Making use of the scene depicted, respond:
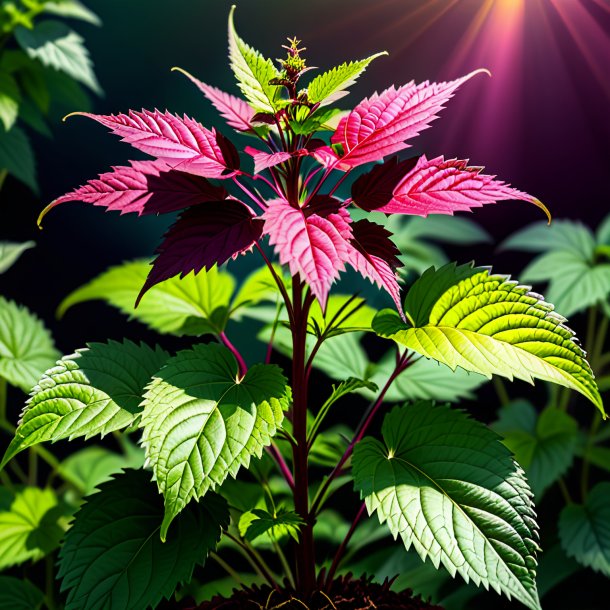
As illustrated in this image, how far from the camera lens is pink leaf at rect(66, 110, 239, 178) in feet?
2.05

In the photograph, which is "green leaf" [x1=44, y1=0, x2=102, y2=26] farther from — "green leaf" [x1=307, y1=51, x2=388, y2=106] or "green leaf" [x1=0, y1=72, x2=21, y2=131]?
"green leaf" [x1=307, y1=51, x2=388, y2=106]

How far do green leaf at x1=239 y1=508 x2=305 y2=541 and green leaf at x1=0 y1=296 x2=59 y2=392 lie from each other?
495 millimetres

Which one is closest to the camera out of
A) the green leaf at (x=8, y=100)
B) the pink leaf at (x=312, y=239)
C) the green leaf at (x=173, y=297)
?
the pink leaf at (x=312, y=239)

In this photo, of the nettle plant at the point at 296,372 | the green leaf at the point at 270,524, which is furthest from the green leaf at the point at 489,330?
the green leaf at the point at 270,524

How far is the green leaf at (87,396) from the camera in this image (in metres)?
0.66

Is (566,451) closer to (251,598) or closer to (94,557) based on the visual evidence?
(251,598)

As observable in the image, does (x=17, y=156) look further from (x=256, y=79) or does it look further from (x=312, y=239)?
(x=312, y=239)

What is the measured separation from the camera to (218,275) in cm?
92

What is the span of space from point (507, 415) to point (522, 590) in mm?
703

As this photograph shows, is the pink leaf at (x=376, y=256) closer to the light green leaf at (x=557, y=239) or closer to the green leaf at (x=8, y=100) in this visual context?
the light green leaf at (x=557, y=239)

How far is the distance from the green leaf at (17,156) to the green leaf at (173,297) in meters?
0.47

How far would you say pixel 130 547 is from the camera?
69cm

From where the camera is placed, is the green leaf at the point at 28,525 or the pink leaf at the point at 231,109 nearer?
the pink leaf at the point at 231,109

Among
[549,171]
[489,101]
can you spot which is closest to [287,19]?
[489,101]
